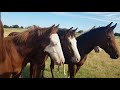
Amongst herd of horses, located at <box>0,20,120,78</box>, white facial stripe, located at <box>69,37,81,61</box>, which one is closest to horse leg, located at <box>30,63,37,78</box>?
herd of horses, located at <box>0,20,120,78</box>

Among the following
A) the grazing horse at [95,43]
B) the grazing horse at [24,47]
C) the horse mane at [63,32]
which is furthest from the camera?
→ the grazing horse at [95,43]

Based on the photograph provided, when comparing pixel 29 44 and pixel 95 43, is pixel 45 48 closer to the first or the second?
pixel 29 44

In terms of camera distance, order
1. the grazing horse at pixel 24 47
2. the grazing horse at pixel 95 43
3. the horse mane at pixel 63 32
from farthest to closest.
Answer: the grazing horse at pixel 95 43, the horse mane at pixel 63 32, the grazing horse at pixel 24 47

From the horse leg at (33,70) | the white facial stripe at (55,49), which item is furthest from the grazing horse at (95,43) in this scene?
the horse leg at (33,70)

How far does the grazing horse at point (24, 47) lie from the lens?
12.1 feet

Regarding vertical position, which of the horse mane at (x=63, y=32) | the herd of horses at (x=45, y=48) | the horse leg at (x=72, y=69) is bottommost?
the horse leg at (x=72, y=69)

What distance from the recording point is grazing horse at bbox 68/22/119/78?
404cm

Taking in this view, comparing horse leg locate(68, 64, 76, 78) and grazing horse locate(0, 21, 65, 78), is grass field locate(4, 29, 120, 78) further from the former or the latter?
grazing horse locate(0, 21, 65, 78)

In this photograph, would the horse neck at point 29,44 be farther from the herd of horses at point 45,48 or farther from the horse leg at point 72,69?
the horse leg at point 72,69

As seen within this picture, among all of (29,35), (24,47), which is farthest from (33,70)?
(29,35)
